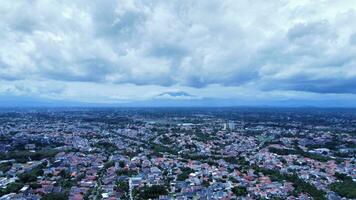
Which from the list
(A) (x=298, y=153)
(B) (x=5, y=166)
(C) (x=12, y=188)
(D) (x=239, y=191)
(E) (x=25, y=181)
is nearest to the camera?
(D) (x=239, y=191)

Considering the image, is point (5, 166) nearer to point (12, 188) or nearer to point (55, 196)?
point (12, 188)

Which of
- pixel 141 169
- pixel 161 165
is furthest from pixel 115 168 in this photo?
pixel 161 165

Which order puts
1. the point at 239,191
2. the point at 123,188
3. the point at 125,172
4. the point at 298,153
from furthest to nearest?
the point at 298,153, the point at 125,172, the point at 123,188, the point at 239,191

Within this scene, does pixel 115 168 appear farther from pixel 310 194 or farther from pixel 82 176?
pixel 310 194

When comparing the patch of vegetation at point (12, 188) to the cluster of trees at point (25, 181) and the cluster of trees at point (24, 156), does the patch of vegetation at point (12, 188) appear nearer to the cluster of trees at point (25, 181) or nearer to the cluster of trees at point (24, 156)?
the cluster of trees at point (25, 181)

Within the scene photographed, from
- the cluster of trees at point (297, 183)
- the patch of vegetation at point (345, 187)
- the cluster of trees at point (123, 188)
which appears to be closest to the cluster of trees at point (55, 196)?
the cluster of trees at point (123, 188)

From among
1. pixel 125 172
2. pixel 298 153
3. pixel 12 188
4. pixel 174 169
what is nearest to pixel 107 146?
pixel 125 172

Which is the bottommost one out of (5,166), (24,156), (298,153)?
(5,166)

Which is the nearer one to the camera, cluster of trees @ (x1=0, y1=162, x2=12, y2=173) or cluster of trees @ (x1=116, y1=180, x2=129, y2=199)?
cluster of trees @ (x1=116, y1=180, x2=129, y2=199)

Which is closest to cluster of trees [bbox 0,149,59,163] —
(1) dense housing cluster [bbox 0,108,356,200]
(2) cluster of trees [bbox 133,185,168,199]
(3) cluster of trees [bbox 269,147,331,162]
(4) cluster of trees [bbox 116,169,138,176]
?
(1) dense housing cluster [bbox 0,108,356,200]

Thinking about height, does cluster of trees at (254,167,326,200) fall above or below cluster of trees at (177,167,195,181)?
below

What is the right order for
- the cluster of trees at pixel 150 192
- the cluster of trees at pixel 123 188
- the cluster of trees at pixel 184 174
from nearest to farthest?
1. the cluster of trees at pixel 150 192
2. the cluster of trees at pixel 123 188
3. the cluster of trees at pixel 184 174

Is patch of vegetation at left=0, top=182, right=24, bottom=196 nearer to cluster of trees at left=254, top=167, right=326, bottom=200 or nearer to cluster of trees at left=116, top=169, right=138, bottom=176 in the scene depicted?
cluster of trees at left=116, top=169, right=138, bottom=176
